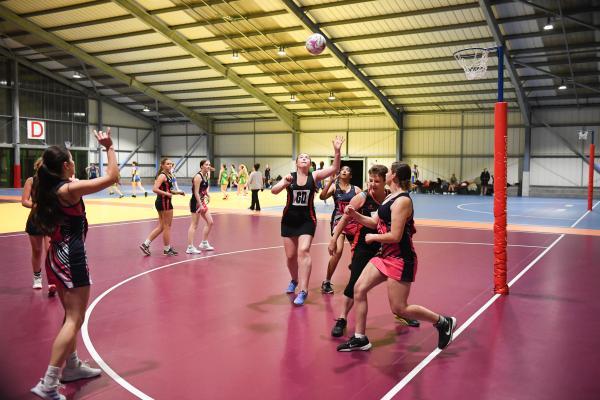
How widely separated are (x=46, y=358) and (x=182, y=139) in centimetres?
4296

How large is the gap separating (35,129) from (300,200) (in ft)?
115

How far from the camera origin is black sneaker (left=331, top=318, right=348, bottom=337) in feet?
18.8

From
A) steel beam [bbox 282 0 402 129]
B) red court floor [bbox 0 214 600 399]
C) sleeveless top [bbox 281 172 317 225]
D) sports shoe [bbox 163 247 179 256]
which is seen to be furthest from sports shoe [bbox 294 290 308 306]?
steel beam [bbox 282 0 402 129]

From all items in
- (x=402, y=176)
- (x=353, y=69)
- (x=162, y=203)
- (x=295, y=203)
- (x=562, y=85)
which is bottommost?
(x=162, y=203)

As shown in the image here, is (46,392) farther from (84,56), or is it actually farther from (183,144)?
(183,144)

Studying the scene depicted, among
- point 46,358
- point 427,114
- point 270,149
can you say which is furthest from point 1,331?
point 270,149

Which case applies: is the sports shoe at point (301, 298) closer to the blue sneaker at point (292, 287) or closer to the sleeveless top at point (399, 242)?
the blue sneaker at point (292, 287)

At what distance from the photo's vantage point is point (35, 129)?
3603 centimetres

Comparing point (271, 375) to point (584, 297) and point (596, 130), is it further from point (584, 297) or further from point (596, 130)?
point (596, 130)

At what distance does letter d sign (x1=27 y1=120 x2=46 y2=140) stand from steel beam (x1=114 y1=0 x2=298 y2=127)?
14.2 meters

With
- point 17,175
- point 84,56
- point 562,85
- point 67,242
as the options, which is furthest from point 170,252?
point 17,175

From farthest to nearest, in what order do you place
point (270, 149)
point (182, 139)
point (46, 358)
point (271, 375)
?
point (182, 139) → point (270, 149) → point (46, 358) → point (271, 375)

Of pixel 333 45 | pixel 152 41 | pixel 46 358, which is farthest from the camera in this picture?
pixel 152 41

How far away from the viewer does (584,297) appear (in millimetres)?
7633
